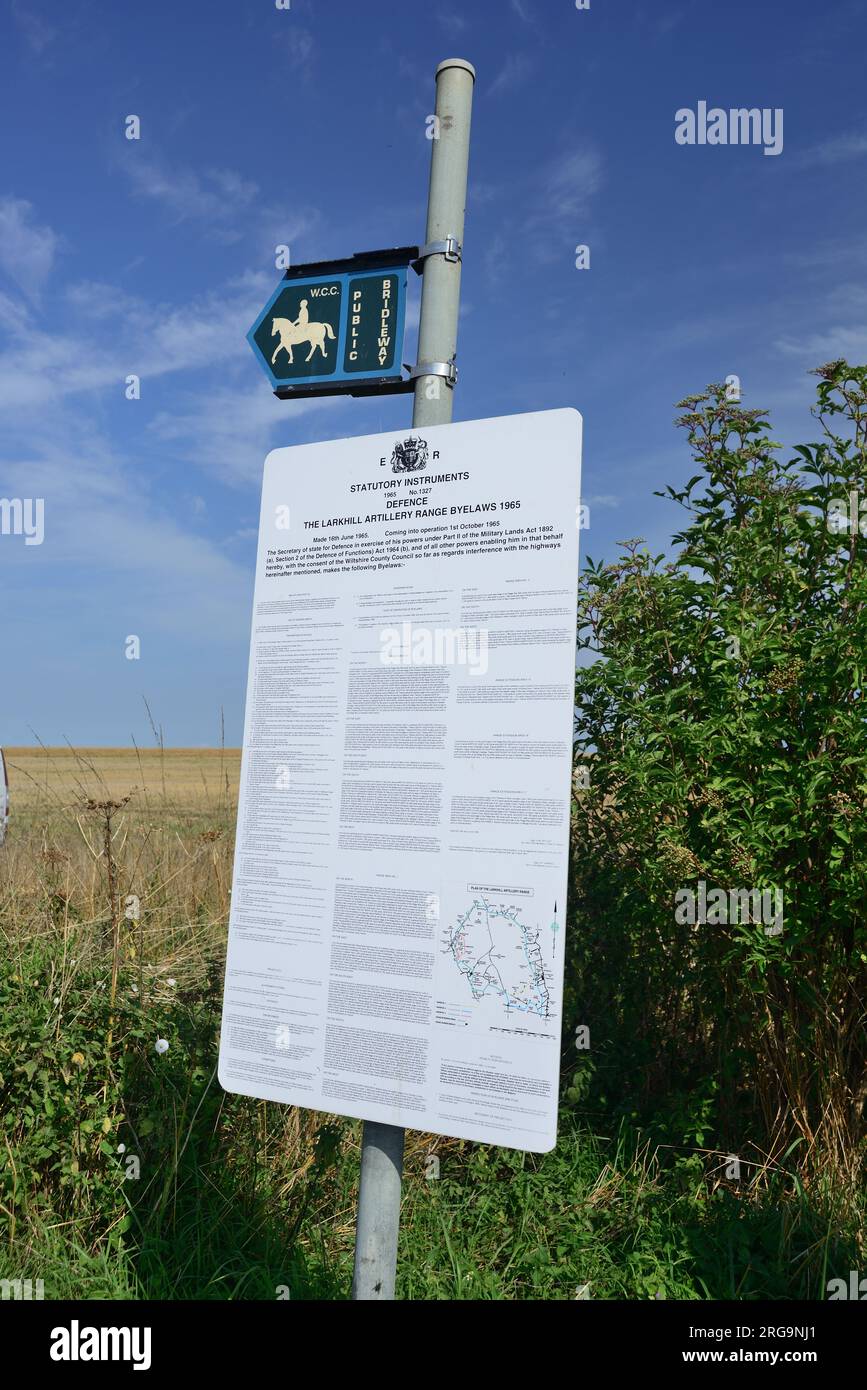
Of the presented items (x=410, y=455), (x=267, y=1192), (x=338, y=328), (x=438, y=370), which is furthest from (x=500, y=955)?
(x=267, y=1192)

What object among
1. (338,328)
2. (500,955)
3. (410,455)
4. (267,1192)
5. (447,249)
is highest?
(447,249)

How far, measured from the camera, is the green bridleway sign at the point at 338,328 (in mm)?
2934

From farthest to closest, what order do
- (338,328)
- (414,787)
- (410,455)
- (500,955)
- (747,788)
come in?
(747,788) < (338,328) < (410,455) < (414,787) < (500,955)

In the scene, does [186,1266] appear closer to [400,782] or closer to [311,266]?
[400,782]

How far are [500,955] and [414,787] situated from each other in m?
0.47

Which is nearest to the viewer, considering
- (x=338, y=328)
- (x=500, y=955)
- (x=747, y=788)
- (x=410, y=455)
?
(x=500, y=955)

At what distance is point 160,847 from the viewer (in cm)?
723

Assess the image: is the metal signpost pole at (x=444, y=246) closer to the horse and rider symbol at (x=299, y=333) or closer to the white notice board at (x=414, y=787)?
the white notice board at (x=414, y=787)

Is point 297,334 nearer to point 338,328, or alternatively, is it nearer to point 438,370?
point 338,328

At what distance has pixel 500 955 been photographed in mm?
2322

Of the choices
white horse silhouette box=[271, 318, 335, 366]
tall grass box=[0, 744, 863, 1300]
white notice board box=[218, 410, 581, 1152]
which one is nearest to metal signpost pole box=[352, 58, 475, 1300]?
white notice board box=[218, 410, 581, 1152]

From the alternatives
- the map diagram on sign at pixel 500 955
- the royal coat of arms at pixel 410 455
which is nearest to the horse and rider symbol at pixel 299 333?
the royal coat of arms at pixel 410 455

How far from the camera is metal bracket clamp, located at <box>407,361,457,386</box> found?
281 centimetres

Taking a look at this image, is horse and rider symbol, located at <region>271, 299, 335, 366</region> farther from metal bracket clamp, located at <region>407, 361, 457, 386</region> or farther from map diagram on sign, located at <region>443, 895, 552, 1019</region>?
map diagram on sign, located at <region>443, 895, 552, 1019</region>
